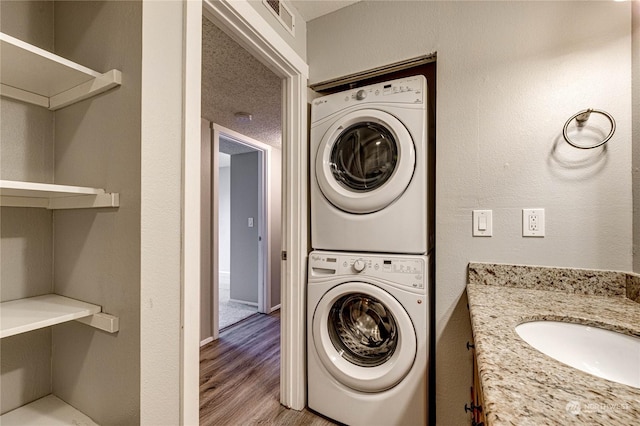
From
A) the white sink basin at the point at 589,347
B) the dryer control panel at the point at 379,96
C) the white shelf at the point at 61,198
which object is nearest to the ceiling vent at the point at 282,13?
the dryer control panel at the point at 379,96

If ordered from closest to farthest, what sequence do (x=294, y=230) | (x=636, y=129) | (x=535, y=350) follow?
1. (x=535, y=350)
2. (x=636, y=129)
3. (x=294, y=230)

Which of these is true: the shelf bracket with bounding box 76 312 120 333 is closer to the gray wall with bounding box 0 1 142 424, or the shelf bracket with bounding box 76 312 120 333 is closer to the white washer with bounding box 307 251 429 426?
the gray wall with bounding box 0 1 142 424

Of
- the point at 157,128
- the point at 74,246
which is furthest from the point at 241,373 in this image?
the point at 157,128

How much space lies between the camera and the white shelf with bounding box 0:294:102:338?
73 centimetres

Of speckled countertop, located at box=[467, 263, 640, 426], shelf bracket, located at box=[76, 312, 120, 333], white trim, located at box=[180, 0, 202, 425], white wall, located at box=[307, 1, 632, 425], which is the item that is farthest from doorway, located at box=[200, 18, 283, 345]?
speckled countertop, located at box=[467, 263, 640, 426]

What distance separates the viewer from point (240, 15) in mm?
1229

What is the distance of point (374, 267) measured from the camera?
146 centimetres

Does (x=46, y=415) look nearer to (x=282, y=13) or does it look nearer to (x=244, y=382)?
(x=244, y=382)

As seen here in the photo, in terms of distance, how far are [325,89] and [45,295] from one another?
1.77m

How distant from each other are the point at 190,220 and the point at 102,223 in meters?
0.27

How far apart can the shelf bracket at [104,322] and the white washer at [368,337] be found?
966mm

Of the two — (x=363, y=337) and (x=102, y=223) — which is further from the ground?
(x=102, y=223)

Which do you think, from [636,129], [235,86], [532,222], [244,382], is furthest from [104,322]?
[636,129]

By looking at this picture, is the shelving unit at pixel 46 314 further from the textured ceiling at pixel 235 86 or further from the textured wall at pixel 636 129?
the textured wall at pixel 636 129
